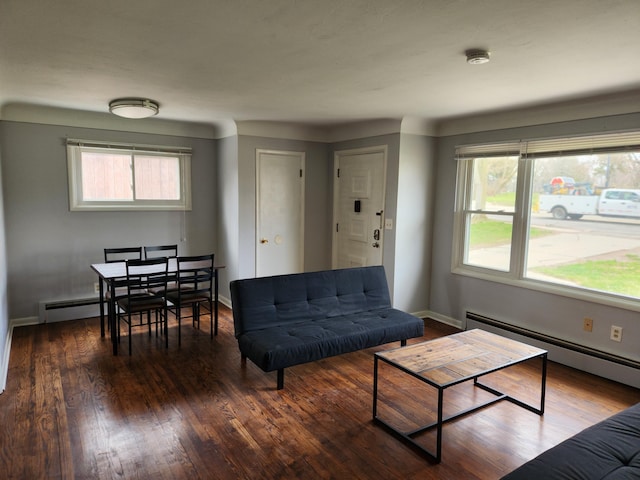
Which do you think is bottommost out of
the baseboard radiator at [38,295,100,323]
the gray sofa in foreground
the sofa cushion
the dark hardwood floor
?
the dark hardwood floor

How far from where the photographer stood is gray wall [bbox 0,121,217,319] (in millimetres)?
4348

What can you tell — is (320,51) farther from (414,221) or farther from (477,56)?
(414,221)

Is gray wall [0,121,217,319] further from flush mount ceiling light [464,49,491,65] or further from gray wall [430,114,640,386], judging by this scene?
flush mount ceiling light [464,49,491,65]

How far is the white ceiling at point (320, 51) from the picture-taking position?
1.85 meters

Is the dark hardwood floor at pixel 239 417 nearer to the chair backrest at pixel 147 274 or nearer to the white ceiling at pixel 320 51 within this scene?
the chair backrest at pixel 147 274

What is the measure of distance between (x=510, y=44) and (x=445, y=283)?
3.01 meters

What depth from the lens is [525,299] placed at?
13.1 ft

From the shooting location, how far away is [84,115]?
456cm

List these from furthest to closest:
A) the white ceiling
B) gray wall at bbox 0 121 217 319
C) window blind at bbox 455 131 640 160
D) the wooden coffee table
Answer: gray wall at bbox 0 121 217 319
window blind at bbox 455 131 640 160
the wooden coffee table
the white ceiling

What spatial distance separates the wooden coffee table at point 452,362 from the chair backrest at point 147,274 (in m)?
2.23

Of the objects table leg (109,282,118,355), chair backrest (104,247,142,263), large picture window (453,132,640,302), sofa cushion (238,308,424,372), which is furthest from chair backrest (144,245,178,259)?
large picture window (453,132,640,302)

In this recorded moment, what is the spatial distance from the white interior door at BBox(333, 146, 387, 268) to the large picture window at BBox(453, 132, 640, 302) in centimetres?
85

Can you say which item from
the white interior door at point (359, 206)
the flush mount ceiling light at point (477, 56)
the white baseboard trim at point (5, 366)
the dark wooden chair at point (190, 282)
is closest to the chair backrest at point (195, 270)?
the dark wooden chair at point (190, 282)

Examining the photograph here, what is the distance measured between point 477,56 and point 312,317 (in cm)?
231
